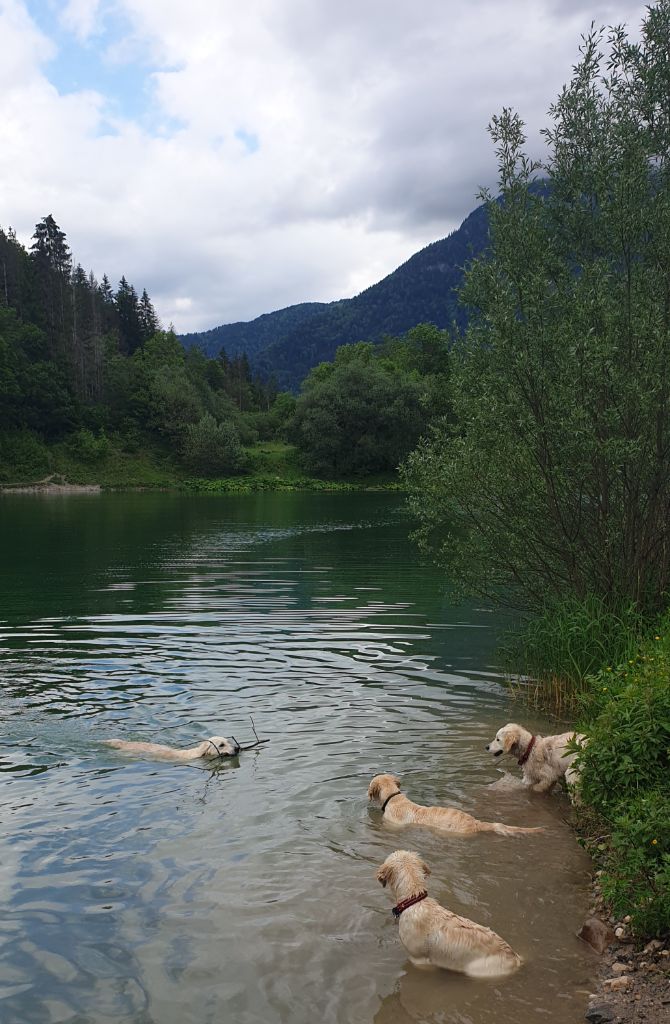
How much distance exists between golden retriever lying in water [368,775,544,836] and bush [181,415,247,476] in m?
102

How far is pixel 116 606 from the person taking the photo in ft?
79.8

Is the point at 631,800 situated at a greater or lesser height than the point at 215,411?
lesser

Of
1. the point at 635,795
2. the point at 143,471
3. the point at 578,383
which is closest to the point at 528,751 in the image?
the point at 635,795

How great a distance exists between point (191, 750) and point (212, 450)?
329 feet

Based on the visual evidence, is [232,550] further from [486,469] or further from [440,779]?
[440,779]

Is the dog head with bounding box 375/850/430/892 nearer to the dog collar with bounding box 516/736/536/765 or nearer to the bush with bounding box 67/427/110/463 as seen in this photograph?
the dog collar with bounding box 516/736/536/765

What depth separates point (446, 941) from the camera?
6.29 metres

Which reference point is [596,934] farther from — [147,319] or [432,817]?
[147,319]

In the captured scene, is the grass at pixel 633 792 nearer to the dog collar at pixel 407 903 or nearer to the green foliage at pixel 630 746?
the green foliage at pixel 630 746

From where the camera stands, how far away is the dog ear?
732 cm

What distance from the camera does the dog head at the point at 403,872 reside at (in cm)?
704

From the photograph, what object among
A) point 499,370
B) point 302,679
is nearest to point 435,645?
point 302,679

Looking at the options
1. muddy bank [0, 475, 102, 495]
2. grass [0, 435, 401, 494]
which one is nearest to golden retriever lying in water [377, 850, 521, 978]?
muddy bank [0, 475, 102, 495]

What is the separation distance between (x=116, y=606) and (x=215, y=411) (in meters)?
104
